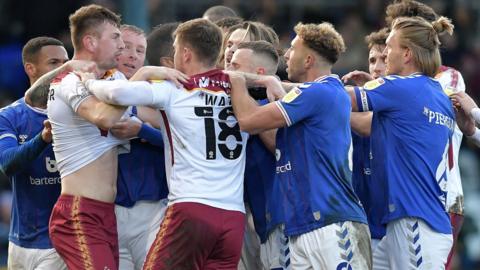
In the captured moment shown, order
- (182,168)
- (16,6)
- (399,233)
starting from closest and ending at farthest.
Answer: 1. (182,168)
2. (399,233)
3. (16,6)

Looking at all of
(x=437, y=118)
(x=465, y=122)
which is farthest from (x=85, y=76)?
(x=465, y=122)

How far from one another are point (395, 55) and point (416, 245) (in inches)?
63.3

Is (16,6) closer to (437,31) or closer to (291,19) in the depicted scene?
(291,19)

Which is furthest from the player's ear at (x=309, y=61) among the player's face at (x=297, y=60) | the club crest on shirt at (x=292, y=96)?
the club crest on shirt at (x=292, y=96)

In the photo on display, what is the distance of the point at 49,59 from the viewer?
11.3 metres

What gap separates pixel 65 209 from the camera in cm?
986

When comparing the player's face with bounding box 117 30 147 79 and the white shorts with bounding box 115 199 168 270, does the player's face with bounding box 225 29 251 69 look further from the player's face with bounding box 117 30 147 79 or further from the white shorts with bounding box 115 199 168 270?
the white shorts with bounding box 115 199 168 270

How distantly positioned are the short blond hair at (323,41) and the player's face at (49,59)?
2450 mm

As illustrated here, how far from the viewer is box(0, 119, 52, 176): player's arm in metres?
10.3

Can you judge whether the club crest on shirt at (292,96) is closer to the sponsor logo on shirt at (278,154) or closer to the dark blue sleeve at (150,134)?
the sponsor logo on shirt at (278,154)

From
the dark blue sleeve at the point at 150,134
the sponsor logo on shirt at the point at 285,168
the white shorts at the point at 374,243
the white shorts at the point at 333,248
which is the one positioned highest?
the dark blue sleeve at the point at 150,134

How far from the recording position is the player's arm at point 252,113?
9.64m

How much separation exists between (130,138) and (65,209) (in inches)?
32.1

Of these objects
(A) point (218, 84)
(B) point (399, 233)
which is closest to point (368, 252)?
(B) point (399, 233)
